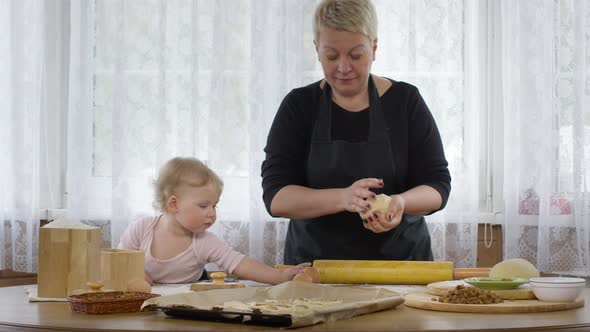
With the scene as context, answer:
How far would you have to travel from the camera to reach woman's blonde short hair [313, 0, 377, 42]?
239 centimetres

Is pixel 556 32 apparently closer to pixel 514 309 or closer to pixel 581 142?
pixel 581 142

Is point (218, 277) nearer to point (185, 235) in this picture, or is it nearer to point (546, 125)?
point (185, 235)

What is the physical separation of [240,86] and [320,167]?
4.80 feet

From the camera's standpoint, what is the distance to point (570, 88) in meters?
3.75

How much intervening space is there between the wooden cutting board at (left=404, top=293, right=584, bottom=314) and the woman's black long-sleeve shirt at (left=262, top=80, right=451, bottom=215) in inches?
33.9

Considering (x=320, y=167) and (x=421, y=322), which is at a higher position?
(x=320, y=167)

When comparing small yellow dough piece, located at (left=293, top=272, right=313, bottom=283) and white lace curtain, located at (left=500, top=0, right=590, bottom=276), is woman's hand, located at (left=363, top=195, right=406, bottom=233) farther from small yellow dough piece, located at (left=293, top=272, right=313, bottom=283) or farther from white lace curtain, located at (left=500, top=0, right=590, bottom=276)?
white lace curtain, located at (left=500, top=0, right=590, bottom=276)

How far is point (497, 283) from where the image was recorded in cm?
185

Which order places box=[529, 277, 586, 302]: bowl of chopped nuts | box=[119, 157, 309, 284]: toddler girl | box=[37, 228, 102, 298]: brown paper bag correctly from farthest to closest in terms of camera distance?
box=[119, 157, 309, 284]: toddler girl
box=[37, 228, 102, 298]: brown paper bag
box=[529, 277, 586, 302]: bowl of chopped nuts

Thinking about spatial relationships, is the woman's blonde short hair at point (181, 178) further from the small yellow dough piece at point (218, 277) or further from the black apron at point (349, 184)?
the small yellow dough piece at point (218, 277)

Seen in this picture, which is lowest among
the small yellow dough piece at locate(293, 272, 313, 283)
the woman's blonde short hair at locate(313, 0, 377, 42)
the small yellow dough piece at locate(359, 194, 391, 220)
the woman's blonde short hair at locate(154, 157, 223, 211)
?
the small yellow dough piece at locate(293, 272, 313, 283)

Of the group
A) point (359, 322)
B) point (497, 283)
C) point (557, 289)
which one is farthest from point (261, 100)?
point (359, 322)

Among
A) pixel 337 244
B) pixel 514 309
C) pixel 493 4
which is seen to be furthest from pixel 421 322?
pixel 493 4

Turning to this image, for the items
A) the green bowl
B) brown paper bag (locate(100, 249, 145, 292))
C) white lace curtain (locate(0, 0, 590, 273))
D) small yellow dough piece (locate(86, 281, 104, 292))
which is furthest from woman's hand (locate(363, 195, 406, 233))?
white lace curtain (locate(0, 0, 590, 273))
